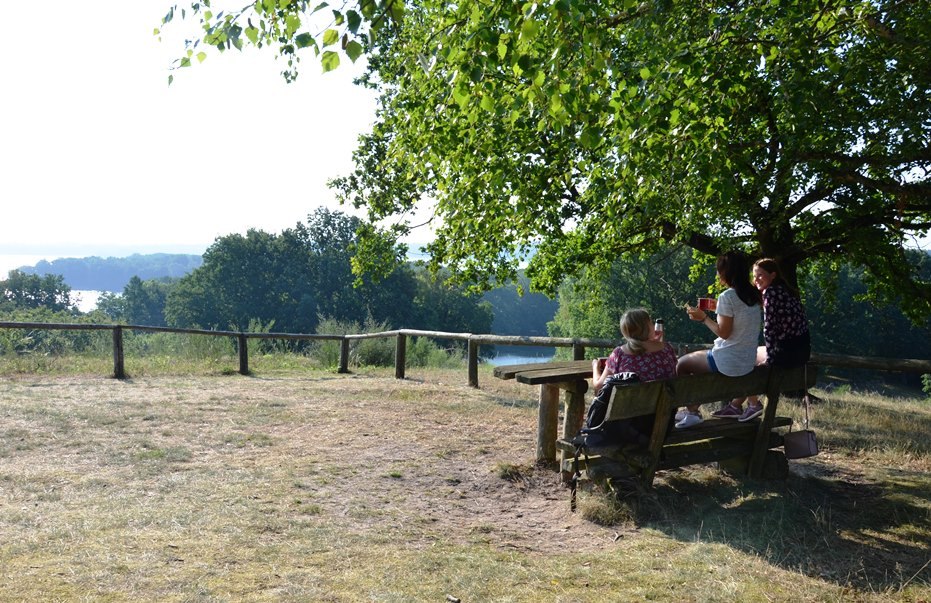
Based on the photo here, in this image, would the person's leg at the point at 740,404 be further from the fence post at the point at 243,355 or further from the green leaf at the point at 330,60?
the fence post at the point at 243,355

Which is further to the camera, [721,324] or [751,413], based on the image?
[751,413]

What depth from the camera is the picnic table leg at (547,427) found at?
6523mm

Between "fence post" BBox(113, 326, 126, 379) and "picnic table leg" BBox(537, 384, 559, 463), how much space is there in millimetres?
8695

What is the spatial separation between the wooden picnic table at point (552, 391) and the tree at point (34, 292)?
72.0m

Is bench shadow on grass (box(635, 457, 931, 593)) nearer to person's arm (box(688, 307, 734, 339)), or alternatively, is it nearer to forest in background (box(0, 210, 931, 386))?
person's arm (box(688, 307, 734, 339))

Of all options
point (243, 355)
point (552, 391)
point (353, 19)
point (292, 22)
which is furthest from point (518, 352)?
point (353, 19)

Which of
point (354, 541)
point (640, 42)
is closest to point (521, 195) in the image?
point (640, 42)

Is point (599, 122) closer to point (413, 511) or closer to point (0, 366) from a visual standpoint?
point (413, 511)

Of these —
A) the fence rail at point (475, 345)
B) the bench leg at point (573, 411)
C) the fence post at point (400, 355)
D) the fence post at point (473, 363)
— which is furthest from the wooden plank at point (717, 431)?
the fence post at point (400, 355)

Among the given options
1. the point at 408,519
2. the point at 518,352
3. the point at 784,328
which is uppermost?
the point at 784,328

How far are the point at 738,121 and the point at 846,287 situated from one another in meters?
50.6

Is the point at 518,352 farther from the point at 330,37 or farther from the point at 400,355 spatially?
the point at 330,37

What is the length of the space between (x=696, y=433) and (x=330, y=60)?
3663 mm

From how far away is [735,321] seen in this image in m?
5.43
